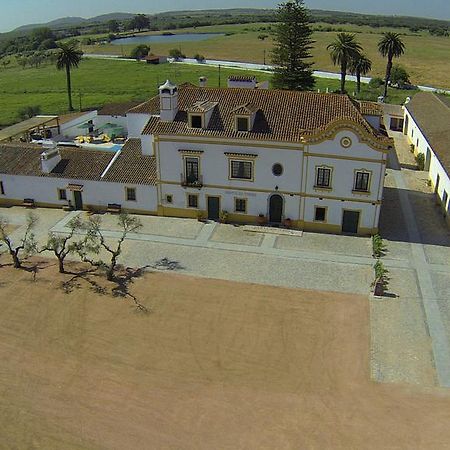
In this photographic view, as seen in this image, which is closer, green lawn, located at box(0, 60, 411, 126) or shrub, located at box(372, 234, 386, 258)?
shrub, located at box(372, 234, 386, 258)

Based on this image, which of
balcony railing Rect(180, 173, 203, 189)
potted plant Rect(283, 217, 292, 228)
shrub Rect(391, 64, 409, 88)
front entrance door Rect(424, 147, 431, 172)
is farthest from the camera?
shrub Rect(391, 64, 409, 88)

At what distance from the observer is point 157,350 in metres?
24.7

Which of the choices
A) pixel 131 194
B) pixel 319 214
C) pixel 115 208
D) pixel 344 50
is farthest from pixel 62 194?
pixel 344 50

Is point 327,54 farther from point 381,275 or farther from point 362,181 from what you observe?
point 381,275

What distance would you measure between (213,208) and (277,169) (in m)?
5.67

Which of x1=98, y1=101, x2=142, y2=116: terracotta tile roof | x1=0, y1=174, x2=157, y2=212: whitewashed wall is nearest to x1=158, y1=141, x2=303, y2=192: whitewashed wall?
x1=0, y1=174, x2=157, y2=212: whitewashed wall

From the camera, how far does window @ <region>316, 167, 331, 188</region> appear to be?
35.3 m

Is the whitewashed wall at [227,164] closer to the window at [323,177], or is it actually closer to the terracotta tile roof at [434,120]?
the window at [323,177]

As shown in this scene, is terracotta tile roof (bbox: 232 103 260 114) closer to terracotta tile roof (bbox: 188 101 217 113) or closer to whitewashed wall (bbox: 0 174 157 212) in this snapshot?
terracotta tile roof (bbox: 188 101 217 113)

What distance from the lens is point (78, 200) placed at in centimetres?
4084

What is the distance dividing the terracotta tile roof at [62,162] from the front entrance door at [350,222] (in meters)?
18.3

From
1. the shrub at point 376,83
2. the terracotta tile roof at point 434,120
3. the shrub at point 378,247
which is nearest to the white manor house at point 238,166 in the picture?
the shrub at point 378,247

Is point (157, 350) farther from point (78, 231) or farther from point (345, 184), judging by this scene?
point (345, 184)

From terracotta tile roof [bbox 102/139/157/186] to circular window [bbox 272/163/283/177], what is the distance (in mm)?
8916
